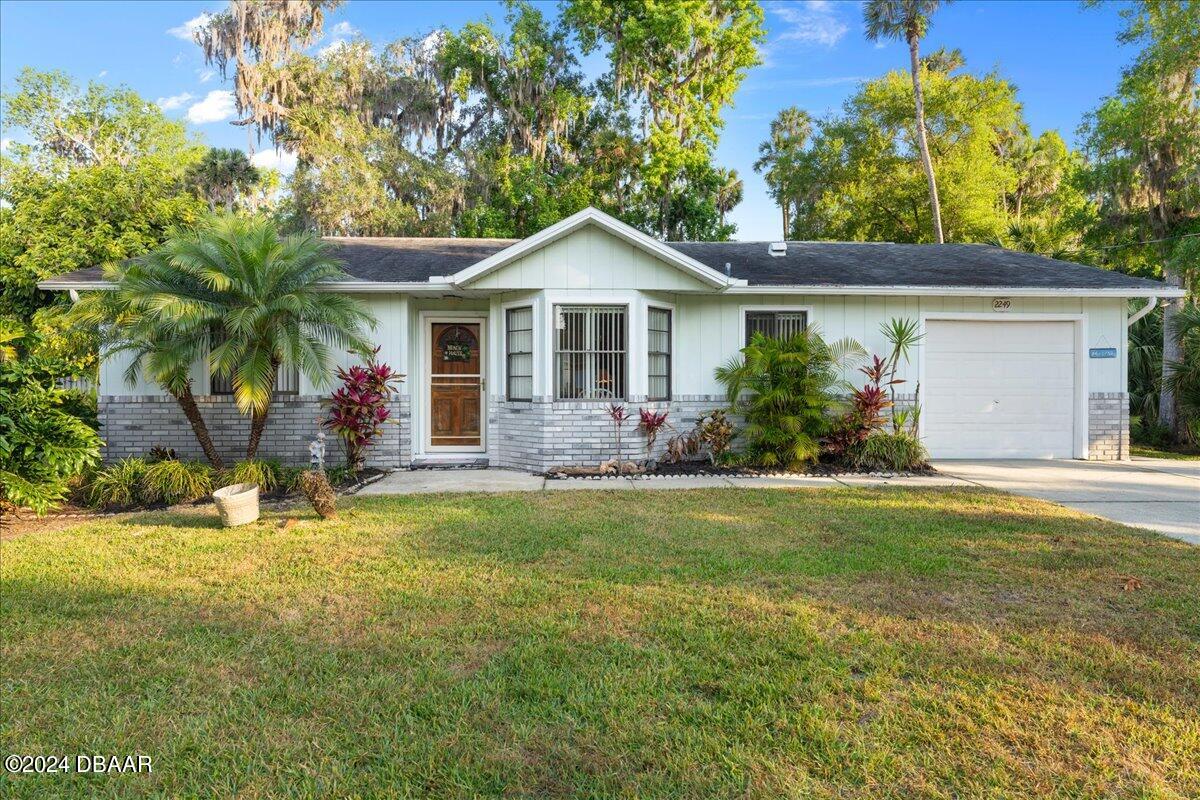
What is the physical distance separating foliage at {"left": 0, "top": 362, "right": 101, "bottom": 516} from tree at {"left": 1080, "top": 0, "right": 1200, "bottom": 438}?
58.2 ft

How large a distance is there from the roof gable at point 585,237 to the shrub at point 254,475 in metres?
3.56

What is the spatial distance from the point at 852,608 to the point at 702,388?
6685 millimetres

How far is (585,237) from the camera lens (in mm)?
9625

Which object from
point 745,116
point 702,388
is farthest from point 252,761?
point 745,116

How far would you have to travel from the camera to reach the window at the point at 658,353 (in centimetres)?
1009

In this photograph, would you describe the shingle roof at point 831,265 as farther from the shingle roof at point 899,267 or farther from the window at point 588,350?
the window at point 588,350

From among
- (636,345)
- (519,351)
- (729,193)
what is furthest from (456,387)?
(729,193)

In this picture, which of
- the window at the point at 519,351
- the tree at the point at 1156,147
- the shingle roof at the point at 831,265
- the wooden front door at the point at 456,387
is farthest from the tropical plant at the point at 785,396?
the tree at the point at 1156,147

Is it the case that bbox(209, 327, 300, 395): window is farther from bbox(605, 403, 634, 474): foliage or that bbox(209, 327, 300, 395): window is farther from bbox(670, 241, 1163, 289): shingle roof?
bbox(670, 241, 1163, 289): shingle roof

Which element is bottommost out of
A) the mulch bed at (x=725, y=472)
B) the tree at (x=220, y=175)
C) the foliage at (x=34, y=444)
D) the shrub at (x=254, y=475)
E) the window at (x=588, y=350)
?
the mulch bed at (x=725, y=472)

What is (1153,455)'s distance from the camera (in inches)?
452

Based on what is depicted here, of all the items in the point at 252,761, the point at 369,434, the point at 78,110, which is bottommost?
the point at 252,761

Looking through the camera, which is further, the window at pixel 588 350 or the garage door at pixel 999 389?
the garage door at pixel 999 389

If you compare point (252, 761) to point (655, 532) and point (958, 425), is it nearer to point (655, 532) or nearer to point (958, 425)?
point (655, 532)
